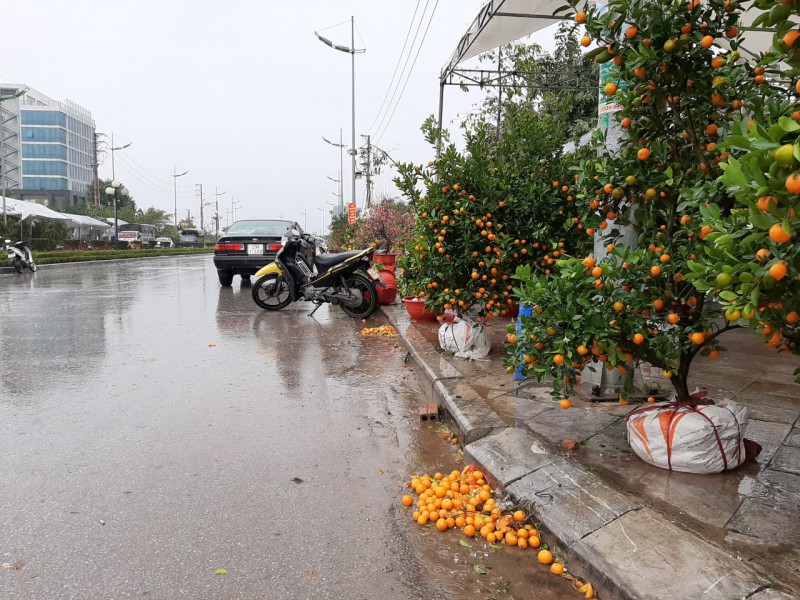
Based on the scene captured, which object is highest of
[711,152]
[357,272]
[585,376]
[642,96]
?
[642,96]

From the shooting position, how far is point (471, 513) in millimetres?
3004

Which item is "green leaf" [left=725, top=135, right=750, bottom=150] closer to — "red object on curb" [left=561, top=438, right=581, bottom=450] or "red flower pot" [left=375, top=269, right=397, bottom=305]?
"red object on curb" [left=561, top=438, right=581, bottom=450]

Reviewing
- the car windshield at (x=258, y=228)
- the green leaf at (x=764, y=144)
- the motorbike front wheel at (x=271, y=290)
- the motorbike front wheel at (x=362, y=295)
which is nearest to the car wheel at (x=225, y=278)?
the car windshield at (x=258, y=228)

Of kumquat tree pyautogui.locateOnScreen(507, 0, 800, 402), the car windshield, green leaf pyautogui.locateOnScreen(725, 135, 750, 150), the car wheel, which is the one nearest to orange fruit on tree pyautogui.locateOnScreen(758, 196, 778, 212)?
green leaf pyautogui.locateOnScreen(725, 135, 750, 150)

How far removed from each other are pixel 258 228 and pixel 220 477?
12115 millimetres

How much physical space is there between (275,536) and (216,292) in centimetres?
1177

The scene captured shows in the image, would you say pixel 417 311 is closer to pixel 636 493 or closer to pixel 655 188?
pixel 655 188

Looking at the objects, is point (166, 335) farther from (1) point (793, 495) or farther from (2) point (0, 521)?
(1) point (793, 495)

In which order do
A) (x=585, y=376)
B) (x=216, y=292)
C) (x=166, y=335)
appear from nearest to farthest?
(x=585, y=376)
(x=166, y=335)
(x=216, y=292)

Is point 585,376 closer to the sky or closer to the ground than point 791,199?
closer to the ground

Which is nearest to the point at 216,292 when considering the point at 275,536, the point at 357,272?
the point at 357,272

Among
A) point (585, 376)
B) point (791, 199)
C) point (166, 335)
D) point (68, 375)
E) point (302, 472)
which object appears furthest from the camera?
point (166, 335)

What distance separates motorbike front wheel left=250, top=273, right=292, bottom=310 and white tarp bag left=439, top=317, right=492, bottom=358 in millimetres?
4748

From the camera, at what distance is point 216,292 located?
45.8 ft
